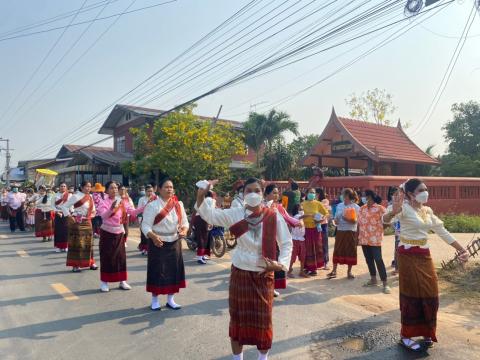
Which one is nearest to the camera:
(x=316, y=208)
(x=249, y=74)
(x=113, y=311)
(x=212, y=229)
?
(x=113, y=311)

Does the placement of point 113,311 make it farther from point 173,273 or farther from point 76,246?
point 76,246

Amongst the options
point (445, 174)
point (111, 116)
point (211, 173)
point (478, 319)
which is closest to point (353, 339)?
point (478, 319)

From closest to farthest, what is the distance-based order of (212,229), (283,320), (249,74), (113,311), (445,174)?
(283,320)
(113,311)
(212,229)
(249,74)
(445,174)

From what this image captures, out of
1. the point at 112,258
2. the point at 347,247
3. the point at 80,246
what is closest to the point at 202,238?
the point at 80,246

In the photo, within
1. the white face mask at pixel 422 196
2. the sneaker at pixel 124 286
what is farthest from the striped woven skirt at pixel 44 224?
the white face mask at pixel 422 196

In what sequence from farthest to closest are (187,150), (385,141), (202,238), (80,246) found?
(385,141), (187,150), (202,238), (80,246)

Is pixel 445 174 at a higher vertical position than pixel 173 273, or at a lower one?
higher

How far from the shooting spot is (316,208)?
8.25 meters

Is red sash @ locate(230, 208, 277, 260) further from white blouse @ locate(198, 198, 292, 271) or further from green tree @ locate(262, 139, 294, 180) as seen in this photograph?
green tree @ locate(262, 139, 294, 180)

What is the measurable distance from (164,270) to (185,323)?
0.85 m

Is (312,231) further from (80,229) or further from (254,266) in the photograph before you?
(254,266)

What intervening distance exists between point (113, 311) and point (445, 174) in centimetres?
2393

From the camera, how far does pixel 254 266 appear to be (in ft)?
12.4

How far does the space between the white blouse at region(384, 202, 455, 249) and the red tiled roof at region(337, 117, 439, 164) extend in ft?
40.9
